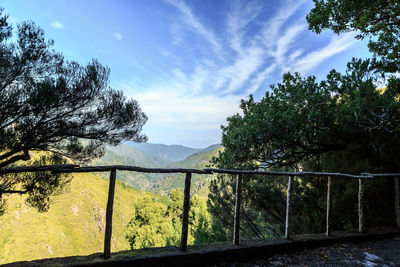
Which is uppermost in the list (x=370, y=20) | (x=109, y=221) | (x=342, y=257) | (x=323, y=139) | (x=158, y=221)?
(x=370, y=20)

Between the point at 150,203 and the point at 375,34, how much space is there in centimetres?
3679

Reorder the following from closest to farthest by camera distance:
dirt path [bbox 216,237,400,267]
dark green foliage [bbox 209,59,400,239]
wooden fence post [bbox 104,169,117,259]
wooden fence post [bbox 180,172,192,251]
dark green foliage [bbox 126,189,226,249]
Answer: wooden fence post [bbox 104,169,117,259], wooden fence post [bbox 180,172,192,251], dirt path [bbox 216,237,400,267], dark green foliage [bbox 209,59,400,239], dark green foliage [bbox 126,189,226,249]

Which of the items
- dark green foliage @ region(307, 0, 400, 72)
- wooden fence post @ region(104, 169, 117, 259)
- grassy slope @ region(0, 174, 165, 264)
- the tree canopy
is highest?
dark green foliage @ region(307, 0, 400, 72)

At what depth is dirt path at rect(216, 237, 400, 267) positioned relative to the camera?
3.12m

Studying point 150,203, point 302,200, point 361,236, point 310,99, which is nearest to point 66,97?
point 310,99

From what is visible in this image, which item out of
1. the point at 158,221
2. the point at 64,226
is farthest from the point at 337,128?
the point at 64,226

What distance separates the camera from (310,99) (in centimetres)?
636

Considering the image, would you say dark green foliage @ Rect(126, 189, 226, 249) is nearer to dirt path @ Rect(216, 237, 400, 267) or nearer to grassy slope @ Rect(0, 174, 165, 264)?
grassy slope @ Rect(0, 174, 165, 264)

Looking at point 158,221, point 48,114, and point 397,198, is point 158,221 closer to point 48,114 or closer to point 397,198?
point 48,114

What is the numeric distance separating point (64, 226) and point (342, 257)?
84021 millimetres

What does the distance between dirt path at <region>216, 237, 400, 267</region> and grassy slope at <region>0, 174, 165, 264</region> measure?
169 ft

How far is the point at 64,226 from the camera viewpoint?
68.6 metres

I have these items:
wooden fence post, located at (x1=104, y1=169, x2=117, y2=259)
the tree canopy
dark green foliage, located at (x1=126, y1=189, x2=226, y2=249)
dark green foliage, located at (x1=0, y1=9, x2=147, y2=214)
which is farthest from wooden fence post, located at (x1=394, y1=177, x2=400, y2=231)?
dark green foliage, located at (x1=126, y1=189, x2=226, y2=249)

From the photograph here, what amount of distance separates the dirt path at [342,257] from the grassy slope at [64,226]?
5155cm
